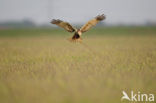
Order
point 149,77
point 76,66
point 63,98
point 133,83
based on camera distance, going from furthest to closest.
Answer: point 76,66, point 149,77, point 133,83, point 63,98

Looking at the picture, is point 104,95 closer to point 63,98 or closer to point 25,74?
point 63,98

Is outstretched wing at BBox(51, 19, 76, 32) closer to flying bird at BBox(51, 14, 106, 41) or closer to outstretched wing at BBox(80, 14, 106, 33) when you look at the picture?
flying bird at BBox(51, 14, 106, 41)

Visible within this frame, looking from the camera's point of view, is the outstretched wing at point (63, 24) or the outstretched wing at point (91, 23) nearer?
the outstretched wing at point (63, 24)

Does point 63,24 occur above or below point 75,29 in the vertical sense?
above

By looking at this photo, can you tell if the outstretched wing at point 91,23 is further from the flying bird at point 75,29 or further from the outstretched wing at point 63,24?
the outstretched wing at point 63,24

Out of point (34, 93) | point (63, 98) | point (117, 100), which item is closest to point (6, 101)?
point (34, 93)

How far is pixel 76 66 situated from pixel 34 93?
363cm

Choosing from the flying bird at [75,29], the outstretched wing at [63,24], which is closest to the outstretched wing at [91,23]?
the flying bird at [75,29]

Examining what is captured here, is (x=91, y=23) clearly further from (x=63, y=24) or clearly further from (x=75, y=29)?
(x=63, y=24)

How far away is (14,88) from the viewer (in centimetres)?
611

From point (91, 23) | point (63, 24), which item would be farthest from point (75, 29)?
point (91, 23)

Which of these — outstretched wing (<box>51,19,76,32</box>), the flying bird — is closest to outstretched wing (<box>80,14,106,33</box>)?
the flying bird

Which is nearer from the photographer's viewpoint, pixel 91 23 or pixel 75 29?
pixel 75 29

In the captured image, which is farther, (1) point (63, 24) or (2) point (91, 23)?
(2) point (91, 23)
